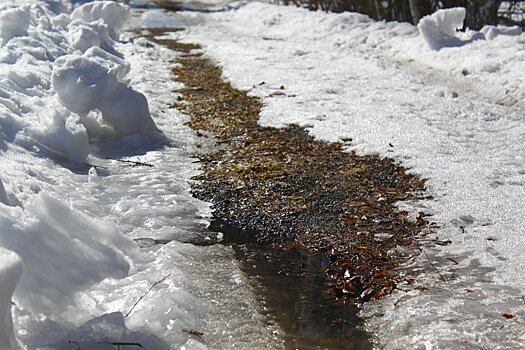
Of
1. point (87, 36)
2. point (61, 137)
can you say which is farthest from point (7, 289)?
point (87, 36)

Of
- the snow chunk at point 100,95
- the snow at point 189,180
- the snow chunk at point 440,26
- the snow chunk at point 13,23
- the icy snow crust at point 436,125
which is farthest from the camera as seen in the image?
the snow chunk at point 440,26

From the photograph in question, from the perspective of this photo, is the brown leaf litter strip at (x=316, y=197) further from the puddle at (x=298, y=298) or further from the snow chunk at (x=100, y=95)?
the snow chunk at (x=100, y=95)

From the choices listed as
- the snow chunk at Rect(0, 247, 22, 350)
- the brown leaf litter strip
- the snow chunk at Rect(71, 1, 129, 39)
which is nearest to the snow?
the snow chunk at Rect(0, 247, 22, 350)

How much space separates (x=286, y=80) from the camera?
35.8 ft

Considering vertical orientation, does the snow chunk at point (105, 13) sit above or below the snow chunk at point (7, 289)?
below

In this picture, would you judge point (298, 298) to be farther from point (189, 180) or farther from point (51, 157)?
point (51, 157)

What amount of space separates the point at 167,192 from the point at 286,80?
5.55 metres

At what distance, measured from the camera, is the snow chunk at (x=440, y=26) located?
38.6 feet

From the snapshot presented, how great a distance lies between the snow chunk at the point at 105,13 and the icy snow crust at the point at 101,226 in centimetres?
694

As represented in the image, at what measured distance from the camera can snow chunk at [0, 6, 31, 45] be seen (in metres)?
10.2

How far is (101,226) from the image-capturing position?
12.9 ft

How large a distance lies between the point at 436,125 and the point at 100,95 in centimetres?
383

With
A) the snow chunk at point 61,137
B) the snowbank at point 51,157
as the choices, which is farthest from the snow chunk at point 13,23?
the snow chunk at point 61,137

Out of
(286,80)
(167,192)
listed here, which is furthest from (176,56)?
(167,192)
